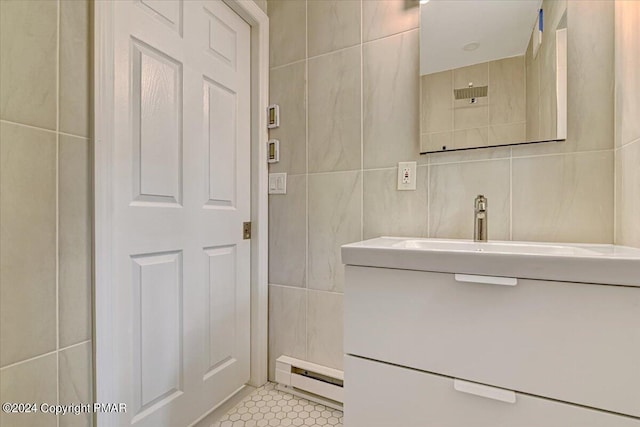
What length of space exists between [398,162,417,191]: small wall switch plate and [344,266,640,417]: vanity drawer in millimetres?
535

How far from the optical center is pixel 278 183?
154cm

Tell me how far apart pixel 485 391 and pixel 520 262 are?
316 millimetres

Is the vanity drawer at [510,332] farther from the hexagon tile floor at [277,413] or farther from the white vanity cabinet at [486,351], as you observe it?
the hexagon tile floor at [277,413]

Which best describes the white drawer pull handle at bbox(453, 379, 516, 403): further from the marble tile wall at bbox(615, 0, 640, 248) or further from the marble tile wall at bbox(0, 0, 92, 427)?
the marble tile wall at bbox(0, 0, 92, 427)

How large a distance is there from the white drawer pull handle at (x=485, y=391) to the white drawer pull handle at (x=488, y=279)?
0.81 ft

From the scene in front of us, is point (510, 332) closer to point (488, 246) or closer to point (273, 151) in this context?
point (488, 246)

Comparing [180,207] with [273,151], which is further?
[273,151]

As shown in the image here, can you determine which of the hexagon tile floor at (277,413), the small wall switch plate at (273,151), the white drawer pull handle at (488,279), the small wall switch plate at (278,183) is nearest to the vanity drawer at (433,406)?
the white drawer pull handle at (488,279)

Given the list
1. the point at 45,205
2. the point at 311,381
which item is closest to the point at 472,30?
the point at 45,205

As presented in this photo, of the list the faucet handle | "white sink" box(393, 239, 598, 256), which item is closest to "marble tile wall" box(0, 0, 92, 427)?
"white sink" box(393, 239, 598, 256)

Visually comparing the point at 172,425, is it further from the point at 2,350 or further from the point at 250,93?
the point at 250,93

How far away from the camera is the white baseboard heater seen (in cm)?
133

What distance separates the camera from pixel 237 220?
145cm

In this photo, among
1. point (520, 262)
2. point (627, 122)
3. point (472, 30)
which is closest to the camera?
point (520, 262)
